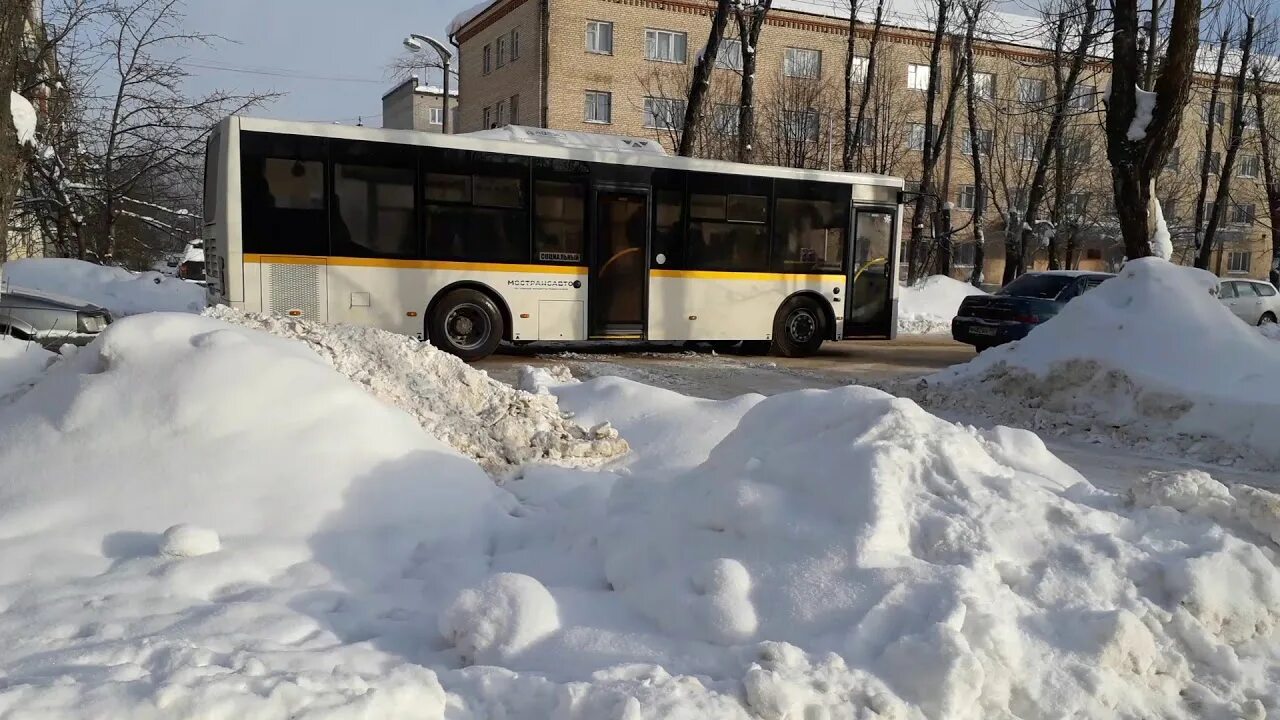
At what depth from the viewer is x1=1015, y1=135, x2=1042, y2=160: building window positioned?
34844 mm

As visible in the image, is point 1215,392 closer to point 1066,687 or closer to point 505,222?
point 1066,687

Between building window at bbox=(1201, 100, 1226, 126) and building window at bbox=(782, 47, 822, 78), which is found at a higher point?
building window at bbox=(782, 47, 822, 78)

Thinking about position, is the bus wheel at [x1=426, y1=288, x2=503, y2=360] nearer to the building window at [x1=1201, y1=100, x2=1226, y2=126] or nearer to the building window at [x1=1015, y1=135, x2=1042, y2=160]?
the building window at [x1=1015, y1=135, x2=1042, y2=160]

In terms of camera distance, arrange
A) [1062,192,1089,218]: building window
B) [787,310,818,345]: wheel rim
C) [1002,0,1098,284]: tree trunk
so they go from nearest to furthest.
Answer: [787,310,818,345]: wheel rim, [1002,0,1098,284]: tree trunk, [1062,192,1089,218]: building window

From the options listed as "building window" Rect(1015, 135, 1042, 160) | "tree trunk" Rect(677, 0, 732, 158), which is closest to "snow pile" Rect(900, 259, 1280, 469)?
"tree trunk" Rect(677, 0, 732, 158)

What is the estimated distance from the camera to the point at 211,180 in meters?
12.5

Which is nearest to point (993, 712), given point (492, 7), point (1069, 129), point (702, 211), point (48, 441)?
point (48, 441)

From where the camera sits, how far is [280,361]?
511 centimetres

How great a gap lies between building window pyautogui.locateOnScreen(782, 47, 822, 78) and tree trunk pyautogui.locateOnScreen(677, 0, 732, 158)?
70.6 ft

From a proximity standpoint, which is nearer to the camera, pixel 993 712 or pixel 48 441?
pixel 993 712

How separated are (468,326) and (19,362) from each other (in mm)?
6729

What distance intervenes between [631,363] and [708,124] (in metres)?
18.5

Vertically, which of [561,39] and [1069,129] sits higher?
[561,39]

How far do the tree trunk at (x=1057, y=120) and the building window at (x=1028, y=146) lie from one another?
4323 mm
